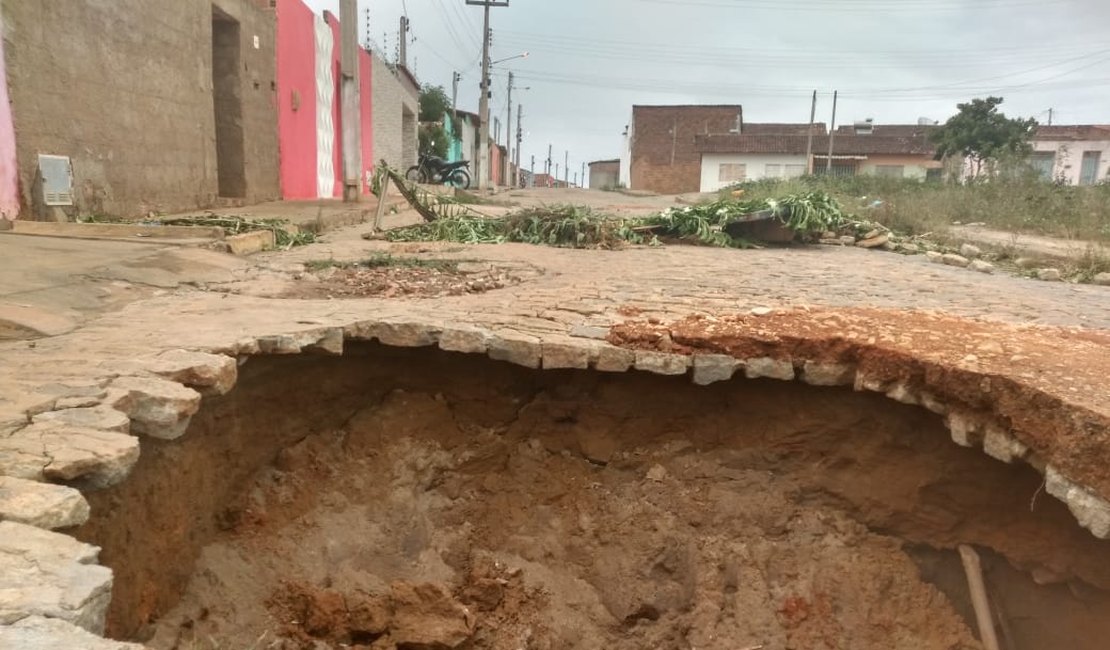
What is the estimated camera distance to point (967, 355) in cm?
302

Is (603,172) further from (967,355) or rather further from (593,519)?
(967,355)

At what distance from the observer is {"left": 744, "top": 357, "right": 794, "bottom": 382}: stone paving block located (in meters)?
3.27

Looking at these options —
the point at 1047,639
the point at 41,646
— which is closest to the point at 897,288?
the point at 1047,639

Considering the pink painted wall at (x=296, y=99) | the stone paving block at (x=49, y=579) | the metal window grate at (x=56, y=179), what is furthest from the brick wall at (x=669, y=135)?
the stone paving block at (x=49, y=579)

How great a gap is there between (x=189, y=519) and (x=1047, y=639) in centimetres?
355

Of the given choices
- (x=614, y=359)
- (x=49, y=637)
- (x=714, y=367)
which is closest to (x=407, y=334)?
(x=614, y=359)

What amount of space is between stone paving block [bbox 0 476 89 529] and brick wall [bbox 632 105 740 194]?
133 feet

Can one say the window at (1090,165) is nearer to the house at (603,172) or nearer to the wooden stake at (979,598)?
the house at (603,172)

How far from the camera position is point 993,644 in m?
3.11

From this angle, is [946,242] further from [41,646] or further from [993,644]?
[41,646]

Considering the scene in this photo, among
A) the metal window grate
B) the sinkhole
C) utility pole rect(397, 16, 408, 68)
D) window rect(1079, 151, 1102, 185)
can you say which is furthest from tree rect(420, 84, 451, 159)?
window rect(1079, 151, 1102, 185)

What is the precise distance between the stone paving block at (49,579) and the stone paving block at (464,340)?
186cm

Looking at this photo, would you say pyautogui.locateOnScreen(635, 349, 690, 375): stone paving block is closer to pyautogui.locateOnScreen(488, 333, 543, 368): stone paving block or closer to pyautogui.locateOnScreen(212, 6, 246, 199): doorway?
pyautogui.locateOnScreen(488, 333, 543, 368): stone paving block

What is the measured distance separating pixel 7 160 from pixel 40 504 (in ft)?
15.8
